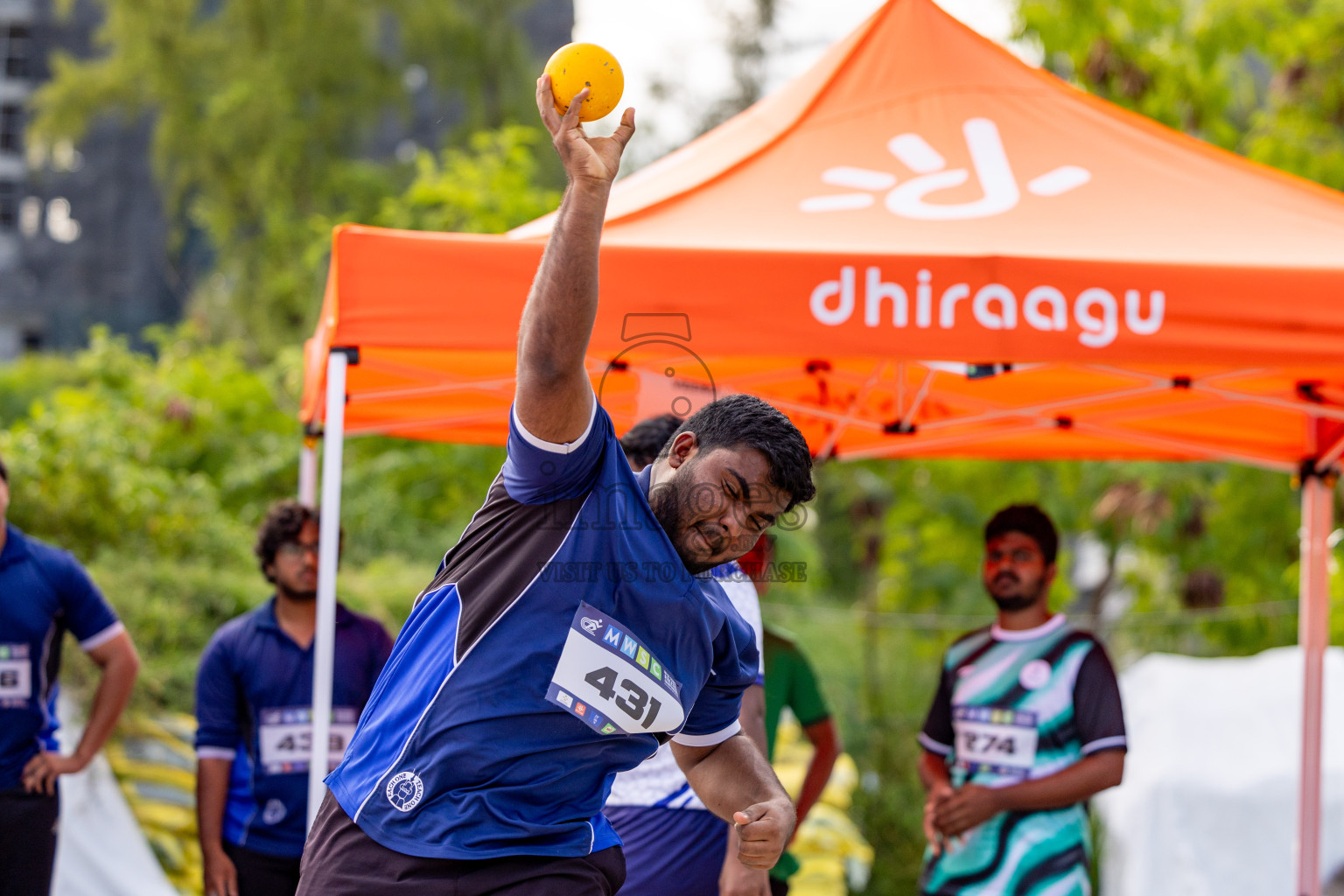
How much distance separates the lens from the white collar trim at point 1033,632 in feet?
13.5

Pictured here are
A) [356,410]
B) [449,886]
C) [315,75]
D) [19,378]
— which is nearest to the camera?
[449,886]

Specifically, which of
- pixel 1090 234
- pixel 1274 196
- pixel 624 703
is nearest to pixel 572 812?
pixel 624 703

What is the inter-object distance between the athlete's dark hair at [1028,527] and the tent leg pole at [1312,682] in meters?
1.38

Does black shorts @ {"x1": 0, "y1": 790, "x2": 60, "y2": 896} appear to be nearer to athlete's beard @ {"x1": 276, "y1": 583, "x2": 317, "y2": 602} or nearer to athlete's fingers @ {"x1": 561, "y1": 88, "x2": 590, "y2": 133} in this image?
athlete's beard @ {"x1": 276, "y1": 583, "x2": 317, "y2": 602}

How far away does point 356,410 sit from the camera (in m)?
5.20

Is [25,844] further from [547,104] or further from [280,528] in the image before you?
[547,104]

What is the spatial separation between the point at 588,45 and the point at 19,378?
22500 mm

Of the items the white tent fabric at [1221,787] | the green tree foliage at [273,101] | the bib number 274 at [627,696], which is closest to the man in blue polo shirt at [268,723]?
the bib number 274 at [627,696]

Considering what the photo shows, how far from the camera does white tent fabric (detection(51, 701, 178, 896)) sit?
5.71 meters

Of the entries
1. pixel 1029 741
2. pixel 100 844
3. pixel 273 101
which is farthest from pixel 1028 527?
pixel 273 101

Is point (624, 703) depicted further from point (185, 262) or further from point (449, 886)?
point (185, 262)

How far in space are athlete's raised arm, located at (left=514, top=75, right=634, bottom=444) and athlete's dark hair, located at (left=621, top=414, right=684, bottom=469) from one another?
125 centimetres

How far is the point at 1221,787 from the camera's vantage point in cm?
739

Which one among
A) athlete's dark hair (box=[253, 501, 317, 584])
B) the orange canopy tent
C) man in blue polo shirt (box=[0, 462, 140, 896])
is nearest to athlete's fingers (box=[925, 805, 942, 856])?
the orange canopy tent
